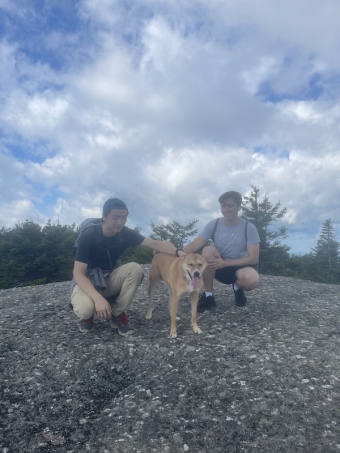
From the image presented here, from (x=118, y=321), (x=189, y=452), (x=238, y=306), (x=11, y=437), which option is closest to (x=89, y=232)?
(x=118, y=321)

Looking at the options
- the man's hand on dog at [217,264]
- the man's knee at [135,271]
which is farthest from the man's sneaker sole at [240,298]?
the man's knee at [135,271]

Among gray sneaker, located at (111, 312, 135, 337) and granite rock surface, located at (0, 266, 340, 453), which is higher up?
gray sneaker, located at (111, 312, 135, 337)

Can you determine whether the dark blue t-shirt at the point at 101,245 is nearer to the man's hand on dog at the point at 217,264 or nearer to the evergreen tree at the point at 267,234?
the man's hand on dog at the point at 217,264

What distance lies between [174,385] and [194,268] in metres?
2.14

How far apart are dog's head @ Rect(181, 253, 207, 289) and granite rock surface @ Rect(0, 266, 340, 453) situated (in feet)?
3.45

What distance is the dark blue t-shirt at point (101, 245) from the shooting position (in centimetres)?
588

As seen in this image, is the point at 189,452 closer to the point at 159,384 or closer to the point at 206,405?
the point at 206,405

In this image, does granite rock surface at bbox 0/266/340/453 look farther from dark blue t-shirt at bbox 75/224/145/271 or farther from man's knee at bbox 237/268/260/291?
dark blue t-shirt at bbox 75/224/145/271

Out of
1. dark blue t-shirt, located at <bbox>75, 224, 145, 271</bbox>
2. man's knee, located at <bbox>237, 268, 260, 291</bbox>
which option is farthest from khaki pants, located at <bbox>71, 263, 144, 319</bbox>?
man's knee, located at <bbox>237, 268, 260, 291</bbox>

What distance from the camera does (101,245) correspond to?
20.0 feet

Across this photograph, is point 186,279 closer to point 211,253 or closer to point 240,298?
point 211,253

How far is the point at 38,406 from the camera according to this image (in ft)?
14.7

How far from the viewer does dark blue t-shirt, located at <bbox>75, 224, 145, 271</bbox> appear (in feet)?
19.3

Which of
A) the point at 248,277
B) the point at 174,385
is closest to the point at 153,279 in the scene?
the point at 248,277
